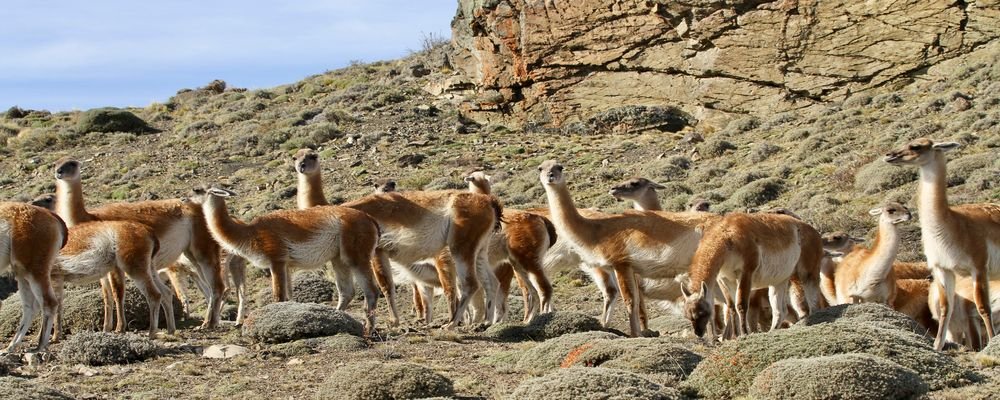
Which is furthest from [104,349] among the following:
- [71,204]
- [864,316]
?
[864,316]

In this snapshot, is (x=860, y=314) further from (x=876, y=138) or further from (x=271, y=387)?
(x=876, y=138)

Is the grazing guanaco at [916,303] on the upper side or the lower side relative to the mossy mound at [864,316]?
lower

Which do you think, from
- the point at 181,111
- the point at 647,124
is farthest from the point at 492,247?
the point at 181,111

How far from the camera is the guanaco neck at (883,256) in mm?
14234

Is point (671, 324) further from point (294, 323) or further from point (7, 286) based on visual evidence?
point (7, 286)

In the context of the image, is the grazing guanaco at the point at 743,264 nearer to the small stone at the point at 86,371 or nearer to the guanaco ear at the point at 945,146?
the guanaco ear at the point at 945,146

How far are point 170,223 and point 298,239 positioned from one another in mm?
2009

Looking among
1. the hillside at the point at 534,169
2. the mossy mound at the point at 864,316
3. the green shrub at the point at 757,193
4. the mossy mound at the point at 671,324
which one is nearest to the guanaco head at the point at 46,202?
the hillside at the point at 534,169

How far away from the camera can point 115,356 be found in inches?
453

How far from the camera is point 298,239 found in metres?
13.9

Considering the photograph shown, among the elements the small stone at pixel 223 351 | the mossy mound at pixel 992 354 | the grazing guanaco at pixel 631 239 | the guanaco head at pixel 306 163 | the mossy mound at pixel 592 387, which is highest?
the guanaco head at pixel 306 163

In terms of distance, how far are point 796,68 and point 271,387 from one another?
31.7m

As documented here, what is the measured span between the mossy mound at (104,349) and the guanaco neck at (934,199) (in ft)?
27.9

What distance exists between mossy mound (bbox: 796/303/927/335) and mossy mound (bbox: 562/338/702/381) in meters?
2.00
